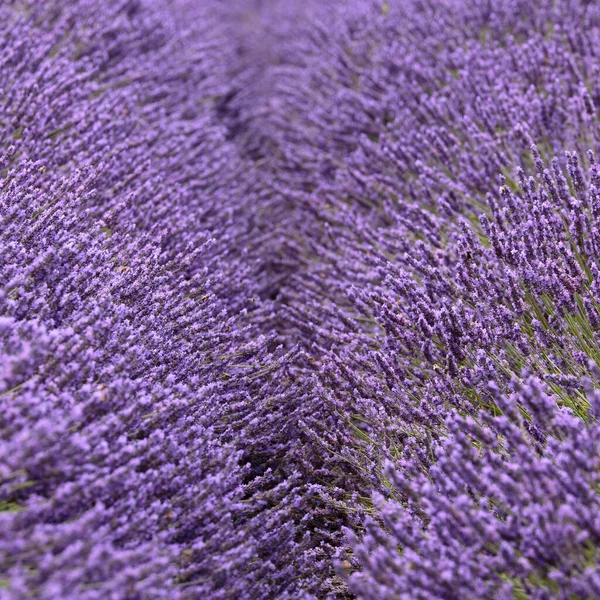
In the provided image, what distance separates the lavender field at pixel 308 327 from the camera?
186cm

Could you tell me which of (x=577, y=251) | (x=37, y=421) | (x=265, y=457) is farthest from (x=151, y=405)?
(x=577, y=251)

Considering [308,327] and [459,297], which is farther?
[308,327]

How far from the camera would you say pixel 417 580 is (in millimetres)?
1843

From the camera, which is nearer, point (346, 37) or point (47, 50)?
point (47, 50)

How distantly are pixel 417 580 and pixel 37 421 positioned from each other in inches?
43.4

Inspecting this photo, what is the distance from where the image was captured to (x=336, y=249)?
12.7 feet

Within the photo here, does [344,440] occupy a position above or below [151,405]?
below

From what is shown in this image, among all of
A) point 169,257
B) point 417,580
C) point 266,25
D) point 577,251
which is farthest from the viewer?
point 266,25

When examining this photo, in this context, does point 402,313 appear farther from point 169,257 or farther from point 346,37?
point 346,37

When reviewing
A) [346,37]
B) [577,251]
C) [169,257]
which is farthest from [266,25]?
[577,251]

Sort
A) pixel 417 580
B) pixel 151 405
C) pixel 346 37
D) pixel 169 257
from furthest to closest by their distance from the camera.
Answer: pixel 346 37 < pixel 169 257 < pixel 151 405 < pixel 417 580

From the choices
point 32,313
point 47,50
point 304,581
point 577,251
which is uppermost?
point 47,50

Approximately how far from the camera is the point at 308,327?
3.36 metres

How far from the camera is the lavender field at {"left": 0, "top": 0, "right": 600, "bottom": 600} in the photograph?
186cm
